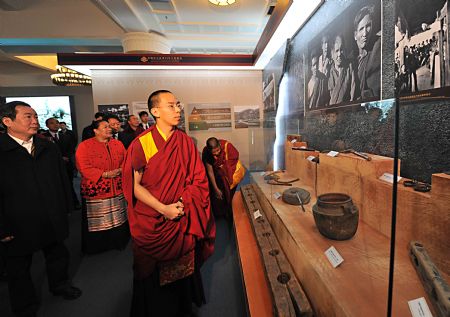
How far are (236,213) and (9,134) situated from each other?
237 centimetres

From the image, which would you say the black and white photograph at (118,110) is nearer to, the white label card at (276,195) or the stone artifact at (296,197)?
the white label card at (276,195)

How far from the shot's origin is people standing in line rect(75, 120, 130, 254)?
2574 millimetres

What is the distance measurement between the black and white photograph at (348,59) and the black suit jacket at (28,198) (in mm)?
2707

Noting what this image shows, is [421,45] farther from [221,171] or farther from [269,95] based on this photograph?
[269,95]

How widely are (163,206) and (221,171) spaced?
1.95m

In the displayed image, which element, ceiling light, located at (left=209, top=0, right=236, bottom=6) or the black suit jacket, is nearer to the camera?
the black suit jacket

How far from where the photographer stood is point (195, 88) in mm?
5871

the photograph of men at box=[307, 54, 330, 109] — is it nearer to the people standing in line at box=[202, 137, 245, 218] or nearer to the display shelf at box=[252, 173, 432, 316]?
the people standing in line at box=[202, 137, 245, 218]

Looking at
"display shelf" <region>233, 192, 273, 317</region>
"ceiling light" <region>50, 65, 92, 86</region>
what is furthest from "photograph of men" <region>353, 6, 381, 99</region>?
"ceiling light" <region>50, 65, 92, 86</region>

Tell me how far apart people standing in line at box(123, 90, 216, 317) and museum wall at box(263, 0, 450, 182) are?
122 centimetres

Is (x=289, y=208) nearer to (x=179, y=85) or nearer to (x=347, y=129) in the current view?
(x=347, y=129)

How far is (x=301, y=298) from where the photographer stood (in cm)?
126

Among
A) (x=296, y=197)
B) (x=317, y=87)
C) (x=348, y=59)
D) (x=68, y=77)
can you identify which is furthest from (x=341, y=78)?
(x=68, y=77)

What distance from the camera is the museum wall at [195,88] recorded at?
552cm
